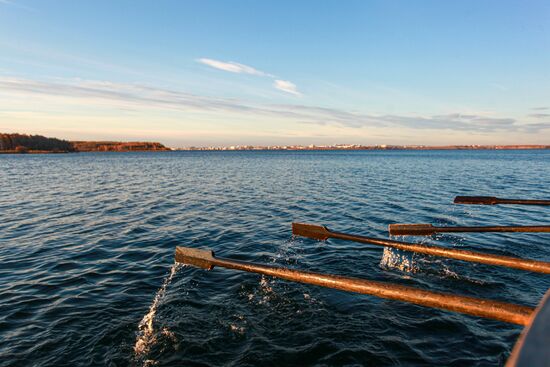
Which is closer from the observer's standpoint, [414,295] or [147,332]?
[414,295]

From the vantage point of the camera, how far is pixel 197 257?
7074 mm

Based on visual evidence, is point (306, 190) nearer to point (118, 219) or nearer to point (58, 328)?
point (118, 219)

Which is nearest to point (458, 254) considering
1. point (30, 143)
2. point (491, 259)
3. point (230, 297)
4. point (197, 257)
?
point (491, 259)

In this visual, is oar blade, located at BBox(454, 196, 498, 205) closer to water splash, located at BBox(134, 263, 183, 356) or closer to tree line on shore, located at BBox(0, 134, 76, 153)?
water splash, located at BBox(134, 263, 183, 356)

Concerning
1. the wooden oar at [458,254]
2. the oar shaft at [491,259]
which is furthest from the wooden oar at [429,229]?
the oar shaft at [491,259]

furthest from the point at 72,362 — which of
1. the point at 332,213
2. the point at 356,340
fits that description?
the point at 332,213

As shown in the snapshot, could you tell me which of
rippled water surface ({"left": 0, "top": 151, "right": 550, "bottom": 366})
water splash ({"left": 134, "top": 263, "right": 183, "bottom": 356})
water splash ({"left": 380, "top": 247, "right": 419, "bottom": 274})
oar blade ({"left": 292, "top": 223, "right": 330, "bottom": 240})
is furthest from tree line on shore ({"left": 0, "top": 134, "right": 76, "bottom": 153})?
water splash ({"left": 380, "top": 247, "right": 419, "bottom": 274})

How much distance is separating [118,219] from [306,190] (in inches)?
719

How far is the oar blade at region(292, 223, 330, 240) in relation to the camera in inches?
392

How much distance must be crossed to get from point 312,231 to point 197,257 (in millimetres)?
4280

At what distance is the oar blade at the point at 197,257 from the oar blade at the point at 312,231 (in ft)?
12.9

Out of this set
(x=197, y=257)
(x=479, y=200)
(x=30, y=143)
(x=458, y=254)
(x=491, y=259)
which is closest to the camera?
(x=491, y=259)

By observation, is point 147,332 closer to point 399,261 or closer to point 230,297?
point 230,297

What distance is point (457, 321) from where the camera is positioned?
7.58 m
